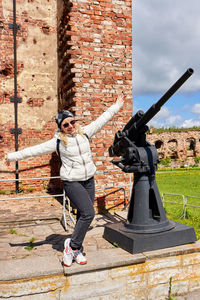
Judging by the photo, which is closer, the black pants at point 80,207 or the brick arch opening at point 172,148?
the black pants at point 80,207

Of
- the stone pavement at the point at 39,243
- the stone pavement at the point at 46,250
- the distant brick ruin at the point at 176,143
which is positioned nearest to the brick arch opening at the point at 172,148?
the distant brick ruin at the point at 176,143

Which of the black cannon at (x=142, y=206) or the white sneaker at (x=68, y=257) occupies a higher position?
the black cannon at (x=142, y=206)

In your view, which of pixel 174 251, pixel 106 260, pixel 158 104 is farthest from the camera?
pixel 174 251

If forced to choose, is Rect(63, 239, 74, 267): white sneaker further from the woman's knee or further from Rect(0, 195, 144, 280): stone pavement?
the woman's knee

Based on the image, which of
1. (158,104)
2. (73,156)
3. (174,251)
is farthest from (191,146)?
(73,156)

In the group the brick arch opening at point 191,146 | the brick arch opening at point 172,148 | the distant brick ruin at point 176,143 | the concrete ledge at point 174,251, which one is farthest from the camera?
the brick arch opening at point 191,146

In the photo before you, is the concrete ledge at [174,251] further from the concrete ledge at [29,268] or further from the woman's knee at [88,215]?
the concrete ledge at [29,268]

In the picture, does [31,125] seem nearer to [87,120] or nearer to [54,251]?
[87,120]

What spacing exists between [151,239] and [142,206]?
0.43m

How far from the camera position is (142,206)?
11.8ft

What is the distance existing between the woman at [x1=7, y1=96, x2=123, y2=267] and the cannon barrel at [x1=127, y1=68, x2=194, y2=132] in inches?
28.6

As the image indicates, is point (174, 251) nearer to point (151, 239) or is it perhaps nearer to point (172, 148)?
point (151, 239)

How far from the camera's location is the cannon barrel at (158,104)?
300 centimetres

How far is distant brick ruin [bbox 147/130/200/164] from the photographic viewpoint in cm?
2803
